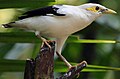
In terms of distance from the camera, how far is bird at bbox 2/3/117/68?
89 centimetres

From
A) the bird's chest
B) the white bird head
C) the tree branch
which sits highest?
the white bird head

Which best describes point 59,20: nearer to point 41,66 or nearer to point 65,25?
point 65,25

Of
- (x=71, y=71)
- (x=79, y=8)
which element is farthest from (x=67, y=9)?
(x=71, y=71)

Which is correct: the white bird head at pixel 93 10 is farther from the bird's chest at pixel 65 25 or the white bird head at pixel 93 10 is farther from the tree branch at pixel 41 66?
the tree branch at pixel 41 66

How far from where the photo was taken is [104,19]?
2.00 metres

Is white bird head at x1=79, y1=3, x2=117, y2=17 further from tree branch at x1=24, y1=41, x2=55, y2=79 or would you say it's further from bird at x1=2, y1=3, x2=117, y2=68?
tree branch at x1=24, y1=41, x2=55, y2=79

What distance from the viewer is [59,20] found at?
2.95ft

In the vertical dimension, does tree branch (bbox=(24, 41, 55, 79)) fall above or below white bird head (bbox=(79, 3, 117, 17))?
below

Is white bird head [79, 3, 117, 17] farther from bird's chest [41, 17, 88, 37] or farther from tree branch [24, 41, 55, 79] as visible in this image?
tree branch [24, 41, 55, 79]

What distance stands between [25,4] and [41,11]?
0.16m

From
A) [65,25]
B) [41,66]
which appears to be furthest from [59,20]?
[41,66]

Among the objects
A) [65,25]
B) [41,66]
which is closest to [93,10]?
[65,25]

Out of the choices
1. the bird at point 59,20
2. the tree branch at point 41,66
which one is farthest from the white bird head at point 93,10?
the tree branch at point 41,66

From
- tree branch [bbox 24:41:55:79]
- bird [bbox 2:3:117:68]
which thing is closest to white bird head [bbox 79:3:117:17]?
bird [bbox 2:3:117:68]
